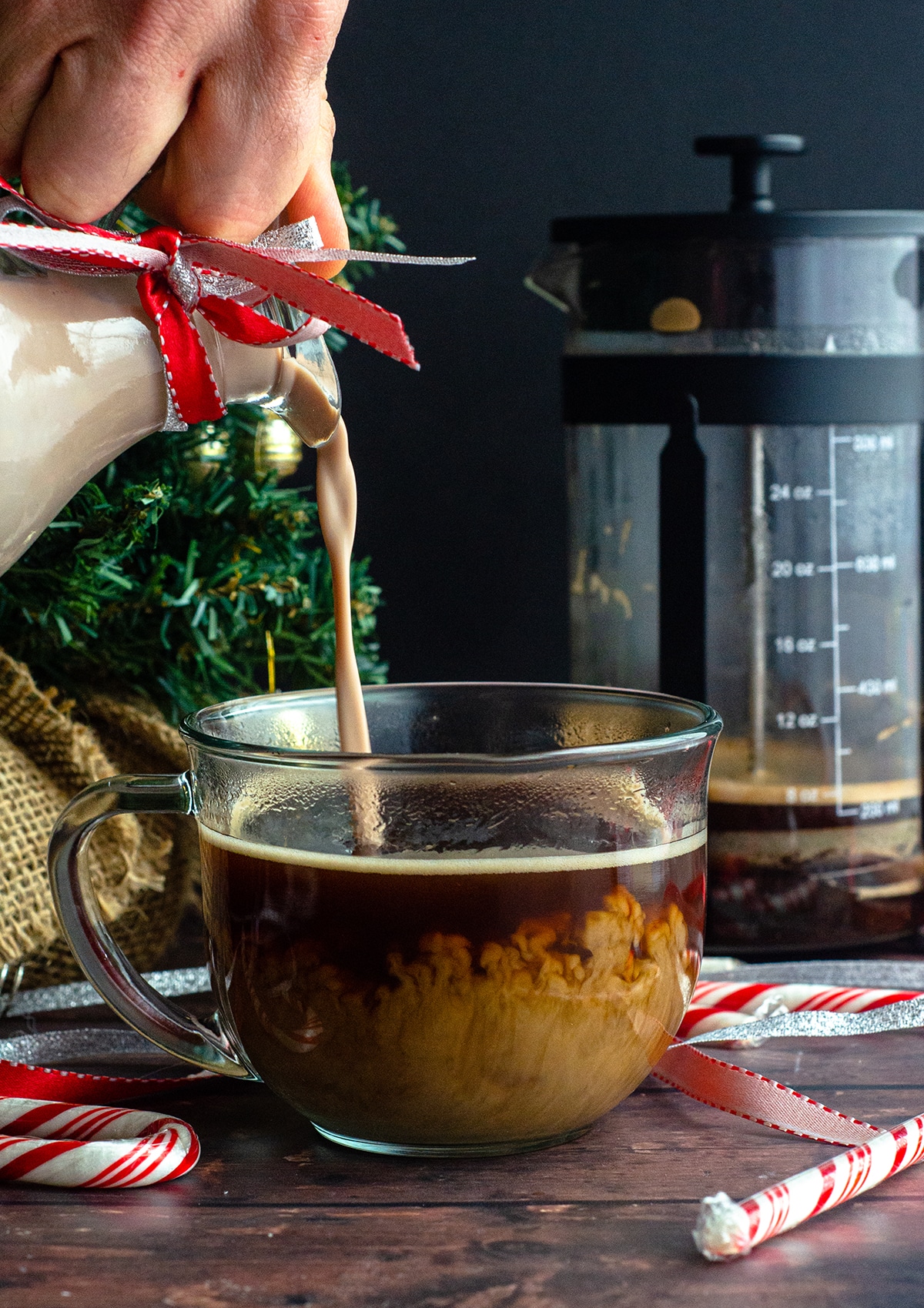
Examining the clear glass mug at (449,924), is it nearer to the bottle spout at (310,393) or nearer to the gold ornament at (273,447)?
the bottle spout at (310,393)

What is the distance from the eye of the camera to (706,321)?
91cm

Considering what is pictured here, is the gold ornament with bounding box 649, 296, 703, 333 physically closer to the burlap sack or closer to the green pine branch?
the green pine branch

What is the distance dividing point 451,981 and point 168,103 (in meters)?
0.34

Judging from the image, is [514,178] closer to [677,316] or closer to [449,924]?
[677,316]

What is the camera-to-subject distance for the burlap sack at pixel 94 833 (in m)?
0.79

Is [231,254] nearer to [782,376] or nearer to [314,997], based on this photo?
[314,997]

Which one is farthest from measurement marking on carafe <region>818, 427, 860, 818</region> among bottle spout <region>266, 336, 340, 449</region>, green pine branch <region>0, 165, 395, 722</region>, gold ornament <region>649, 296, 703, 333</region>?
bottle spout <region>266, 336, 340, 449</region>

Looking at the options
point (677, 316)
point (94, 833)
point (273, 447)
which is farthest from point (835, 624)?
point (94, 833)

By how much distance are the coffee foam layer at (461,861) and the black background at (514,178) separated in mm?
599

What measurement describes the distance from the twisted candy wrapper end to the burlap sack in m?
0.40

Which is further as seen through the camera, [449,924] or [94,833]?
[94,833]

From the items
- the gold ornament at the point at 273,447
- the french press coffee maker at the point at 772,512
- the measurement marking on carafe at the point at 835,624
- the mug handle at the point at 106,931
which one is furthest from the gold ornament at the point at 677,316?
the mug handle at the point at 106,931

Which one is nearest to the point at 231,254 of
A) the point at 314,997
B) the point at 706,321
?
the point at 314,997

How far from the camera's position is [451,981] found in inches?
21.7
